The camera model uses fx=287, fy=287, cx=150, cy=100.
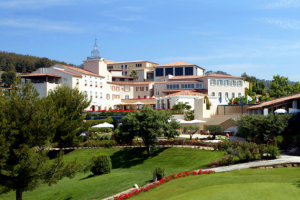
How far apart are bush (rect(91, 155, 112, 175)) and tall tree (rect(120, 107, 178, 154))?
6.47m

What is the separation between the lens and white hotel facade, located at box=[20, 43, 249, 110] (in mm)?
57531

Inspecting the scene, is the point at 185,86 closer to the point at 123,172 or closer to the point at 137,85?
the point at 137,85

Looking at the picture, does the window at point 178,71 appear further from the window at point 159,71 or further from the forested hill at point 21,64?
the forested hill at point 21,64

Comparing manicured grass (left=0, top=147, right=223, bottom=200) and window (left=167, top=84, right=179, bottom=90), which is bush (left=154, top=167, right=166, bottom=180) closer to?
manicured grass (left=0, top=147, right=223, bottom=200)

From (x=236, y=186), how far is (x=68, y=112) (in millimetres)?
28260

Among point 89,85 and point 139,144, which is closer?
point 139,144

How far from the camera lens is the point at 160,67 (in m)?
81.8

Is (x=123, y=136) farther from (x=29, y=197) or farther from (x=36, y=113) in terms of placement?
(x=36, y=113)

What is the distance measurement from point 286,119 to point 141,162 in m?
14.2

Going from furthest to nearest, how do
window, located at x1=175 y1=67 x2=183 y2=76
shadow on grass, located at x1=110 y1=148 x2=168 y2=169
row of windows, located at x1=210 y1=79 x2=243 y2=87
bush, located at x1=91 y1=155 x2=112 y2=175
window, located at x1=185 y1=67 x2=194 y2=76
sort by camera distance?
1. window, located at x1=175 y1=67 x2=183 y2=76
2. window, located at x1=185 y1=67 x2=194 y2=76
3. row of windows, located at x1=210 y1=79 x2=243 y2=87
4. shadow on grass, located at x1=110 y1=148 x2=168 y2=169
5. bush, located at x1=91 y1=155 x2=112 y2=175

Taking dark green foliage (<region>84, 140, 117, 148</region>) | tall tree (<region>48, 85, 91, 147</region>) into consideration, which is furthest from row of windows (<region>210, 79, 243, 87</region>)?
dark green foliage (<region>84, 140, 117, 148</region>)

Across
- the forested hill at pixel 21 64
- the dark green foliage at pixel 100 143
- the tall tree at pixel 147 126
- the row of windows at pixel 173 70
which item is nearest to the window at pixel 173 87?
the row of windows at pixel 173 70

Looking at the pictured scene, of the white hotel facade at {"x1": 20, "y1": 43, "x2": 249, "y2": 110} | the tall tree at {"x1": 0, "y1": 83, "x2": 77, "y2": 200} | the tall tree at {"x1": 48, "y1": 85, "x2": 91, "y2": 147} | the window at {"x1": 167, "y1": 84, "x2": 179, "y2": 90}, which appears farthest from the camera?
the window at {"x1": 167, "y1": 84, "x2": 179, "y2": 90}

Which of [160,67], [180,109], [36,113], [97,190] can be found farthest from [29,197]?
[160,67]
